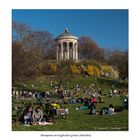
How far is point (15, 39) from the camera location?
15.5 m

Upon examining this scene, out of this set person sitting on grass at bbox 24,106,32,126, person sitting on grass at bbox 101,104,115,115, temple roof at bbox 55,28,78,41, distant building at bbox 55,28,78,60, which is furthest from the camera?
distant building at bbox 55,28,78,60

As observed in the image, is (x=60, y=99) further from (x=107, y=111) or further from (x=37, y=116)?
(x=107, y=111)

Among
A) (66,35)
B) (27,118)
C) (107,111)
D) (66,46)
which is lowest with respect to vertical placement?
(27,118)

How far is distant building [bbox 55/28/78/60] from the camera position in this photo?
50.7 ft

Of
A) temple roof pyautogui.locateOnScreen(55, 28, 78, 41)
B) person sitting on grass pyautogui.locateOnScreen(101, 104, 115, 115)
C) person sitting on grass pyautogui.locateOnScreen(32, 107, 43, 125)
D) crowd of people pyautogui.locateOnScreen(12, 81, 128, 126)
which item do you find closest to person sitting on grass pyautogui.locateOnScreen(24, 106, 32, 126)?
crowd of people pyautogui.locateOnScreen(12, 81, 128, 126)

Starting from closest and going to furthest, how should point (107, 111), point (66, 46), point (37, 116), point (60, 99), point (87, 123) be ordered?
point (87, 123) < point (37, 116) < point (107, 111) < point (66, 46) < point (60, 99)

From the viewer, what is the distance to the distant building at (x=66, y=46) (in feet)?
50.7

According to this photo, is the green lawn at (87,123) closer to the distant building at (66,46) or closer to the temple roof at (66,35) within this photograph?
the distant building at (66,46)

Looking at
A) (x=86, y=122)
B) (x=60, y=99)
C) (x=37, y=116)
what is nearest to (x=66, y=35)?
(x=60, y=99)

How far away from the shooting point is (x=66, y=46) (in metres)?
16.2

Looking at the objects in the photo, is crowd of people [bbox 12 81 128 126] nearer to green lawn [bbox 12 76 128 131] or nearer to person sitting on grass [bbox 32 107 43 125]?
person sitting on grass [bbox 32 107 43 125]
